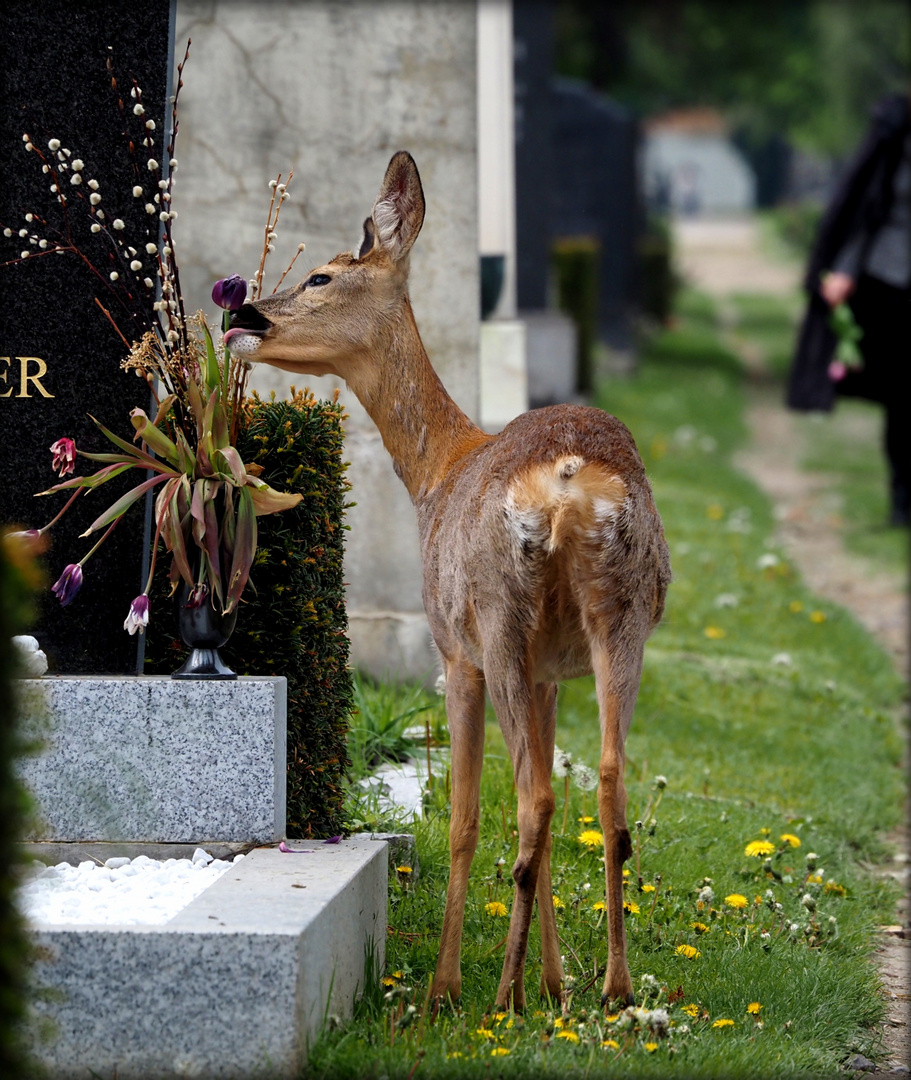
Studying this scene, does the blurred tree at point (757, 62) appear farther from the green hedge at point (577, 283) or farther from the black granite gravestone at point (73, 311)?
the black granite gravestone at point (73, 311)

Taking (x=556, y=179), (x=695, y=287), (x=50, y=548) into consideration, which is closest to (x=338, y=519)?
(x=50, y=548)

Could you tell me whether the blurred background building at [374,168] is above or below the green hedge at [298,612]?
above

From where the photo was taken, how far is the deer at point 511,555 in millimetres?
3721

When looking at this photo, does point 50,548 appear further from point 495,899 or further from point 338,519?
point 495,899

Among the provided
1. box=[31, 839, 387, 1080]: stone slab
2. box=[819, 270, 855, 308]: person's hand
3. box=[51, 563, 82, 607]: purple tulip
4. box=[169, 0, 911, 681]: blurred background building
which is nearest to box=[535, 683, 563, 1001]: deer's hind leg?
box=[31, 839, 387, 1080]: stone slab

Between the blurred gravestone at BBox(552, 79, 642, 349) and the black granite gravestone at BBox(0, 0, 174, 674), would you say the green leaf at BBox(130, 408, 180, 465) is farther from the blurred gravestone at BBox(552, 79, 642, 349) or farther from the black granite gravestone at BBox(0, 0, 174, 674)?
the blurred gravestone at BBox(552, 79, 642, 349)

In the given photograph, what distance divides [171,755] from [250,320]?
127 centimetres

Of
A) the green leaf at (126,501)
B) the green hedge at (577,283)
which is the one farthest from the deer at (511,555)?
the green hedge at (577,283)

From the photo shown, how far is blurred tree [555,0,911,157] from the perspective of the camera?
26.7 meters

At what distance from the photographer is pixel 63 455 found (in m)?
4.31

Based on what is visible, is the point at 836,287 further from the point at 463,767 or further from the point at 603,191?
the point at 603,191

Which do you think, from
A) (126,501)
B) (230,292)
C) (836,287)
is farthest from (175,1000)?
(836,287)

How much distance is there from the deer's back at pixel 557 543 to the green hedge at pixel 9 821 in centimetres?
158

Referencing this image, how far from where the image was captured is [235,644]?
Answer: 4445 mm
